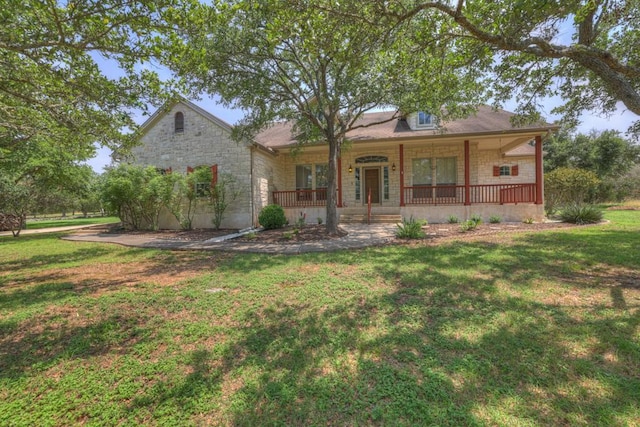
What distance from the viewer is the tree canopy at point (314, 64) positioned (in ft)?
17.0

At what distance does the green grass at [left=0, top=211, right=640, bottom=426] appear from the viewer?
206 centimetres

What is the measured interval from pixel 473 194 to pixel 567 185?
20.5 ft

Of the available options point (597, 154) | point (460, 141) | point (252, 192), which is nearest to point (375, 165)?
point (460, 141)

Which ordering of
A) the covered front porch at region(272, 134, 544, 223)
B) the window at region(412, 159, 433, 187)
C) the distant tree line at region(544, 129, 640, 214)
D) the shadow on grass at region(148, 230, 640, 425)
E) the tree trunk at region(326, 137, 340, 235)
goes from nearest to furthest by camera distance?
the shadow on grass at region(148, 230, 640, 425) → the tree trunk at region(326, 137, 340, 235) → the covered front porch at region(272, 134, 544, 223) → the window at region(412, 159, 433, 187) → the distant tree line at region(544, 129, 640, 214)

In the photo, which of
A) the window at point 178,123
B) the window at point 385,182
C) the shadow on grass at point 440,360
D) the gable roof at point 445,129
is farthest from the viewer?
the window at point 385,182

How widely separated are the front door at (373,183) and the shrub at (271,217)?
5.00 metres

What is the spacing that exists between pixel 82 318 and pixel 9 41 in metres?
4.40

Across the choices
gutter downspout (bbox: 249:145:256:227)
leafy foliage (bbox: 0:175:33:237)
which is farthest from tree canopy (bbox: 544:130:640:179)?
leafy foliage (bbox: 0:175:33:237)

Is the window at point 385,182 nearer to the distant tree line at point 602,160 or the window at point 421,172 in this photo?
the window at point 421,172

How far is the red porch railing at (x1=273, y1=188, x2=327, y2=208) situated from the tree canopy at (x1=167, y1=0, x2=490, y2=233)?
3388 millimetres

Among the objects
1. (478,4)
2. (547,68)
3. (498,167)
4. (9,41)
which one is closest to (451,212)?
(498,167)

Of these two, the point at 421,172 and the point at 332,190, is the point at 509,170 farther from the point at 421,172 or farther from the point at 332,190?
the point at 332,190

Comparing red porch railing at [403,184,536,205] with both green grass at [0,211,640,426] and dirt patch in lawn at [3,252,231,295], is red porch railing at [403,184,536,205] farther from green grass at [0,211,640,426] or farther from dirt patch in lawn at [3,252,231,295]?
dirt patch in lawn at [3,252,231,295]

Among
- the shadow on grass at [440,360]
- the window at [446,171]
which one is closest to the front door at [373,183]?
the window at [446,171]
